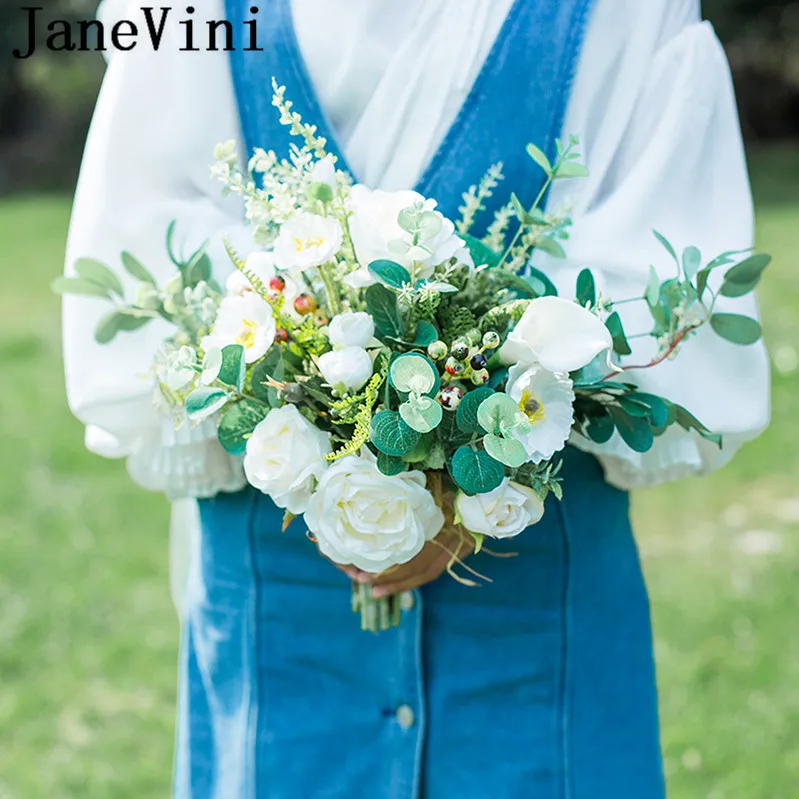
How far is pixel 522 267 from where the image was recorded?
5.62 feet

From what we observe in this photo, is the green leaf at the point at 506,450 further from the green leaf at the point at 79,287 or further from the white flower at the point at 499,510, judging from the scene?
the green leaf at the point at 79,287

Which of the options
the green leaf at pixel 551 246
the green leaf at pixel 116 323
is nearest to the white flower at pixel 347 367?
the green leaf at pixel 551 246

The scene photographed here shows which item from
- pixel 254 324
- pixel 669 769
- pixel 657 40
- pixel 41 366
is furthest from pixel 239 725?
pixel 41 366

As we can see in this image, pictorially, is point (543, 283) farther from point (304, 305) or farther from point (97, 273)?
point (97, 273)

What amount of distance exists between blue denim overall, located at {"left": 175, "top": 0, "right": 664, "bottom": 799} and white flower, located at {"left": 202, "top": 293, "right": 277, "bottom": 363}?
0.37m

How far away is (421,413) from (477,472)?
10cm

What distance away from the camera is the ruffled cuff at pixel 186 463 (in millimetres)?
1729

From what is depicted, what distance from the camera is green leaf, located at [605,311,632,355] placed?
58.3 inches

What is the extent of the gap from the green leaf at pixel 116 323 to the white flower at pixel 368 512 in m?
0.46

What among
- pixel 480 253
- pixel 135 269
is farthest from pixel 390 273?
pixel 135 269

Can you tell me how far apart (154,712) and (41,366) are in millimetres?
3923

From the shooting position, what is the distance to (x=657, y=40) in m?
1.71

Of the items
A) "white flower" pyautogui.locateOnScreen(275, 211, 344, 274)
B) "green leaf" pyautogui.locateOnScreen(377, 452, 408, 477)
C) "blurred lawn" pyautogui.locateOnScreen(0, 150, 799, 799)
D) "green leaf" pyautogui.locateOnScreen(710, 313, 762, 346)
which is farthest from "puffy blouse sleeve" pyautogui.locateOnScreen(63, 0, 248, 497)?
"blurred lawn" pyautogui.locateOnScreen(0, 150, 799, 799)

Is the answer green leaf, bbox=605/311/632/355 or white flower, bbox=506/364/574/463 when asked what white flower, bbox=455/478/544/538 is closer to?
white flower, bbox=506/364/574/463
